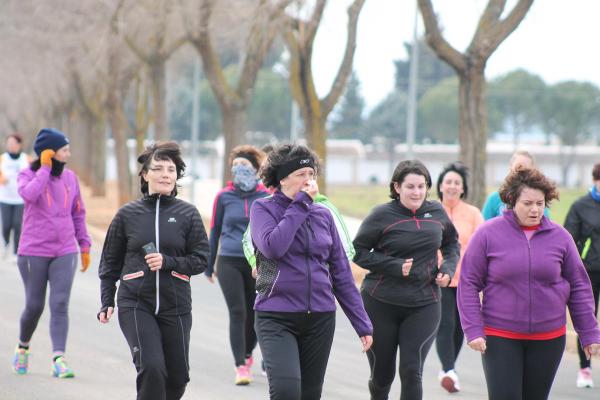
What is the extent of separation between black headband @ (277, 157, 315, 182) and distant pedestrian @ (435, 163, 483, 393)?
3055 millimetres

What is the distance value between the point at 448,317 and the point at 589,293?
301 centimetres

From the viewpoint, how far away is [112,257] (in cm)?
674

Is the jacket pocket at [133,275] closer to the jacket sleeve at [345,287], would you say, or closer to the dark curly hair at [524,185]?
the jacket sleeve at [345,287]

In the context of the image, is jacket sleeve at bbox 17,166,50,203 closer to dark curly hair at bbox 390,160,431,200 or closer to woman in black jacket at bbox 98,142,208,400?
woman in black jacket at bbox 98,142,208,400

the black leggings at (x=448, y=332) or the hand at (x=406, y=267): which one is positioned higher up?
the hand at (x=406, y=267)

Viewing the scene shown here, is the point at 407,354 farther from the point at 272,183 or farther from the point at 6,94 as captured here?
the point at 6,94

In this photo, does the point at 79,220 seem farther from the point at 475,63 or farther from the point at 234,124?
the point at 234,124

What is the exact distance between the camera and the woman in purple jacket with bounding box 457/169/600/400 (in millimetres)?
6137

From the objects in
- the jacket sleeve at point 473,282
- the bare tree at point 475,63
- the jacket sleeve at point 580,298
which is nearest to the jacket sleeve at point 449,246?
the jacket sleeve at point 473,282

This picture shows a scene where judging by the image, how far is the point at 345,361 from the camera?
10.5m

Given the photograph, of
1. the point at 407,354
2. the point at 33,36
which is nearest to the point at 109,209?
the point at 33,36

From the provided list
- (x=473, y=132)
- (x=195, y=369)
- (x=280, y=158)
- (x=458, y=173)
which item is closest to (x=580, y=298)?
(x=280, y=158)

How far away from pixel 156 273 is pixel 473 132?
36.3ft

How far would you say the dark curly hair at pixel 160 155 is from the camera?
681 centimetres
